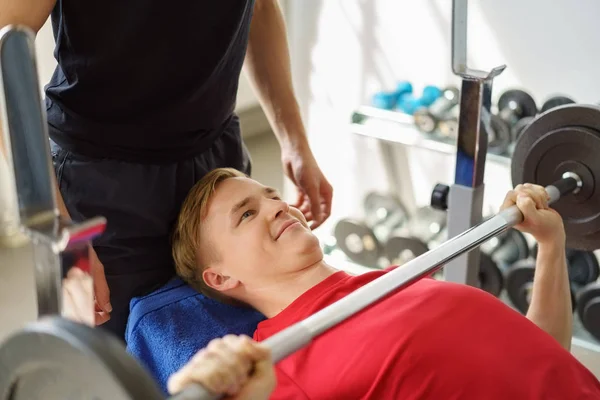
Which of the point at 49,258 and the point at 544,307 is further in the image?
the point at 544,307

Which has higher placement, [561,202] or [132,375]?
[132,375]

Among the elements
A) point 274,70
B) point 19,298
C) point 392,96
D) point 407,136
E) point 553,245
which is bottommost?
point 19,298

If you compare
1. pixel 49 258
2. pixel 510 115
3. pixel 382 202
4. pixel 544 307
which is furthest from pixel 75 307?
pixel 382 202

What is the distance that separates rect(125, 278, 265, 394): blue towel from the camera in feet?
4.36

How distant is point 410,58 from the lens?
258cm

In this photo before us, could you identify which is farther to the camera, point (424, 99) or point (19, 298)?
point (19, 298)

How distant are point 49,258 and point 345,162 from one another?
6.89ft

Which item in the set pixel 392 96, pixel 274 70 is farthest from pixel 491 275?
pixel 274 70

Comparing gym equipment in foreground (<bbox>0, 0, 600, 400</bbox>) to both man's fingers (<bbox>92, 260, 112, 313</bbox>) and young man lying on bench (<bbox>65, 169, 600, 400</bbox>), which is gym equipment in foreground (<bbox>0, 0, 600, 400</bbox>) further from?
man's fingers (<bbox>92, 260, 112, 313</bbox>)

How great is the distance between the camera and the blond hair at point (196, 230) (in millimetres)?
1384

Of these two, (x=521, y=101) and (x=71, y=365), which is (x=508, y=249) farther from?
(x=71, y=365)

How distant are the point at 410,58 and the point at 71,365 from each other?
2.07 m

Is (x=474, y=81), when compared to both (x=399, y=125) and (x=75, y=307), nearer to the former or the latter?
(x=75, y=307)

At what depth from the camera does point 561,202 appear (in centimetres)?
159
